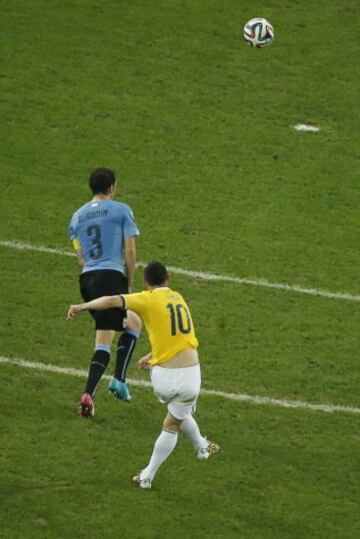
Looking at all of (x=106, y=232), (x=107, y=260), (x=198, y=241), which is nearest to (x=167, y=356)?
(x=107, y=260)

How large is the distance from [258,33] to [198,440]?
10.7 m

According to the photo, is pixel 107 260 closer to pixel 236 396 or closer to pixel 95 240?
pixel 95 240

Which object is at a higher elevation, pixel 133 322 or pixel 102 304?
pixel 102 304

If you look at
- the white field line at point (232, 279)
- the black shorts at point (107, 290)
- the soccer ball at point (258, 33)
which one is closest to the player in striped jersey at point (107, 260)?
the black shorts at point (107, 290)

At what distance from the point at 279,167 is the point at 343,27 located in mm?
5298

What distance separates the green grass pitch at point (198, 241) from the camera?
13.9 meters

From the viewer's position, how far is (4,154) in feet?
71.4

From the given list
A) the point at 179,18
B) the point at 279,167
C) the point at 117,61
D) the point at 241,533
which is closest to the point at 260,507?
the point at 241,533

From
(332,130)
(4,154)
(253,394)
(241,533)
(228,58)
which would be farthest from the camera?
(228,58)

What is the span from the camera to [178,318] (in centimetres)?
1379

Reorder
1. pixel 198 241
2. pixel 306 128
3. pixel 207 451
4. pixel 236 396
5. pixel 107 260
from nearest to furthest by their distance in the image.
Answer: pixel 207 451 < pixel 107 260 < pixel 236 396 < pixel 198 241 < pixel 306 128

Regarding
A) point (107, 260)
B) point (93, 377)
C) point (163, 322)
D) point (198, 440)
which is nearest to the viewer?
point (163, 322)

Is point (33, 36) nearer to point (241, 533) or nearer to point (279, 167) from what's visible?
point (279, 167)

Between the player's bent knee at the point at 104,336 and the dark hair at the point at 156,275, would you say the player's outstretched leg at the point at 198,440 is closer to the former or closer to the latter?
the dark hair at the point at 156,275
